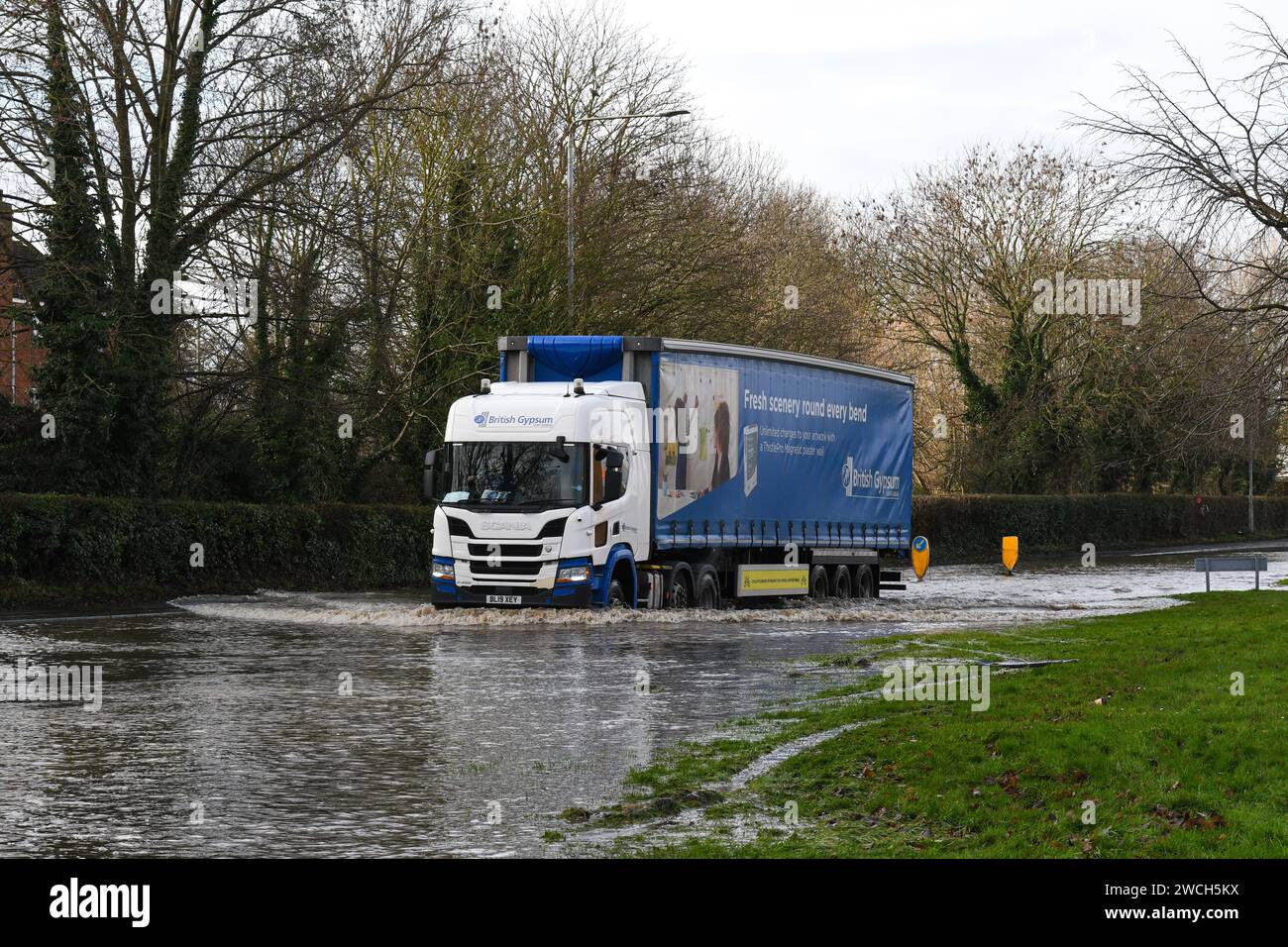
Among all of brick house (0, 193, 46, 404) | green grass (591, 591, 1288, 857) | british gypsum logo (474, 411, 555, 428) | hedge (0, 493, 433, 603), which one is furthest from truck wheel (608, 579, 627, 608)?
brick house (0, 193, 46, 404)

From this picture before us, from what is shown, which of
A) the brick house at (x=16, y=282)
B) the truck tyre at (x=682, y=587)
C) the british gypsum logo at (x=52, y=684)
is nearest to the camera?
the british gypsum logo at (x=52, y=684)

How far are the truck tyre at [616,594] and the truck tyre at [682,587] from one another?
4.05 feet

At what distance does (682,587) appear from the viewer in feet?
81.4

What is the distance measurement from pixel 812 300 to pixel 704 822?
4125 centimetres

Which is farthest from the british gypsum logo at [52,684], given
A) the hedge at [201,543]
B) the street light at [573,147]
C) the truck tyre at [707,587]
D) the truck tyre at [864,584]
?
the street light at [573,147]

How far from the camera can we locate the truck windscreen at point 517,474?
73.7ft

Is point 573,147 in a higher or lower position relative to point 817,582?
higher

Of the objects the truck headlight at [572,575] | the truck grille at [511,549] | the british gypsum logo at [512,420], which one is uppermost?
the british gypsum logo at [512,420]

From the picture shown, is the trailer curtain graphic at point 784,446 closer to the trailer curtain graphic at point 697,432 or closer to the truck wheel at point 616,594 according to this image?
the trailer curtain graphic at point 697,432

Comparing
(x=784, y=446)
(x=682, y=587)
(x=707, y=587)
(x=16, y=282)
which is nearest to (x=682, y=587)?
(x=682, y=587)

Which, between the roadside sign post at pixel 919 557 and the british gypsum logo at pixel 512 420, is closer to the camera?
the british gypsum logo at pixel 512 420

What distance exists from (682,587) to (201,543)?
8.96 meters

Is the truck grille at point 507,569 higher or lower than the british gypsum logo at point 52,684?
higher

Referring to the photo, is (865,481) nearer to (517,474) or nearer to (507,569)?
(517,474)
